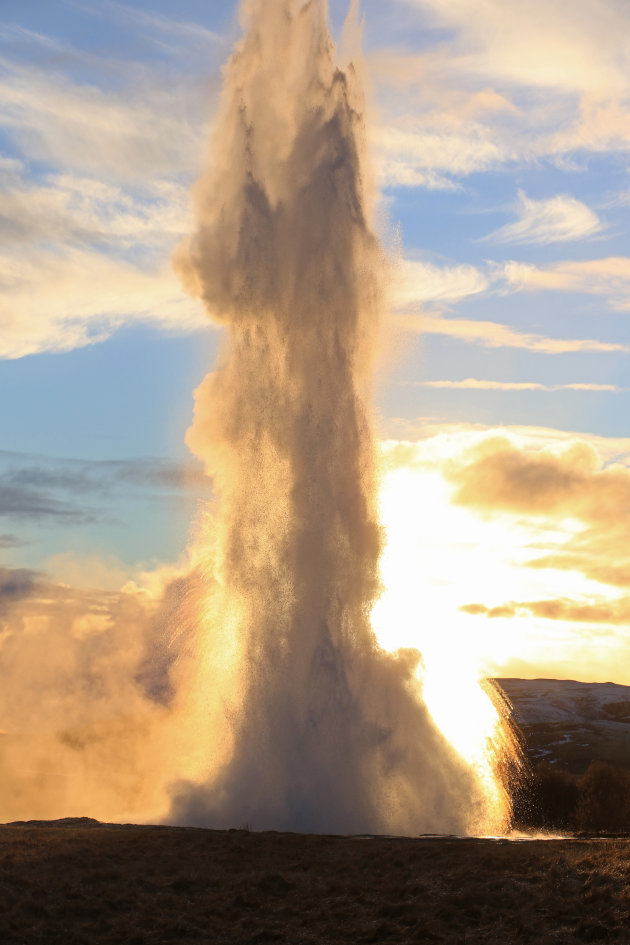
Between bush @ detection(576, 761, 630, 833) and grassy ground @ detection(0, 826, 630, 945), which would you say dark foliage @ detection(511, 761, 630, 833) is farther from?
grassy ground @ detection(0, 826, 630, 945)

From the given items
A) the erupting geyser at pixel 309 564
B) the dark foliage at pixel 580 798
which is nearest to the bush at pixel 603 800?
the dark foliage at pixel 580 798

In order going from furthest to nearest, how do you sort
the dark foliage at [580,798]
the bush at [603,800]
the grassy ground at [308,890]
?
the dark foliage at [580,798] → the bush at [603,800] → the grassy ground at [308,890]

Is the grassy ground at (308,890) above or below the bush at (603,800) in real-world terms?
below

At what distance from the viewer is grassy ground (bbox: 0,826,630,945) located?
28219 mm

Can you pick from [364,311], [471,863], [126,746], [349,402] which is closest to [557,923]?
[471,863]

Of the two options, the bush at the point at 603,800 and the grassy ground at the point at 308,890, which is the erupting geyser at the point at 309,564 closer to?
the grassy ground at the point at 308,890

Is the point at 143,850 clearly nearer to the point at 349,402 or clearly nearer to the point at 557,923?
the point at 557,923

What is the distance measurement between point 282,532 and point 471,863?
76.1 feet

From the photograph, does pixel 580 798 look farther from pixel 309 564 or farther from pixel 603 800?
pixel 309 564

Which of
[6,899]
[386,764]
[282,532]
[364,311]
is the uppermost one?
[364,311]

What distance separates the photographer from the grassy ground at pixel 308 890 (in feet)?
92.6

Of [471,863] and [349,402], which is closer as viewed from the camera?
[471,863]

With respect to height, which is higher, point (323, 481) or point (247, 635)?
point (323, 481)

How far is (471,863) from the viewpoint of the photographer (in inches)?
1400
